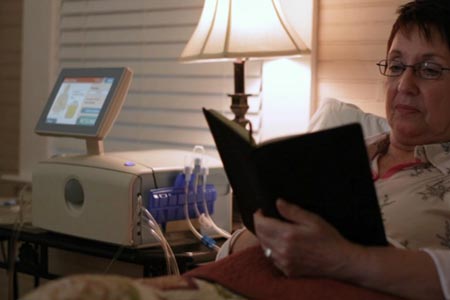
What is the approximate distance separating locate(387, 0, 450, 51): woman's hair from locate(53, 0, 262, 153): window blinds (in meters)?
0.75

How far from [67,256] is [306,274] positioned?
4.07 ft

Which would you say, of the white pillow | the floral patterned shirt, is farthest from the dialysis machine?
the floral patterned shirt

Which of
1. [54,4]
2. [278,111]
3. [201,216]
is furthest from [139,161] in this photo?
[54,4]

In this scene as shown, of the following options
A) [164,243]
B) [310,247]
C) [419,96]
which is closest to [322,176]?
[310,247]

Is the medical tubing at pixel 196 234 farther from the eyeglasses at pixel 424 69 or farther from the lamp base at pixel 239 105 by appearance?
the eyeglasses at pixel 424 69

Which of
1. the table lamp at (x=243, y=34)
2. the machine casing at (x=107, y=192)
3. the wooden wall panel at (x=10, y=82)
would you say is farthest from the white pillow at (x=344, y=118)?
the wooden wall panel at (x=10, y=82)

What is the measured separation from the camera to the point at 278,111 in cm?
208

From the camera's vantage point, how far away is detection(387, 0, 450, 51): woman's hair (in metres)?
1.36

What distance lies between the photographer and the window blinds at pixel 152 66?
7.39ft

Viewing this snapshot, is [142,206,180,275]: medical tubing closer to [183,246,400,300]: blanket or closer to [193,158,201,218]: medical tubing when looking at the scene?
[193,158,201,218]: medical tubing

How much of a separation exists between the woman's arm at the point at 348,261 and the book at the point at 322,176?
0.02m

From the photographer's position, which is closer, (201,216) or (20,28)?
(201,216)

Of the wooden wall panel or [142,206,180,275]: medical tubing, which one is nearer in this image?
[142,206,180,275]: medical tubing

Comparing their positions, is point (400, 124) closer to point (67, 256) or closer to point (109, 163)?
point (109, 163)
